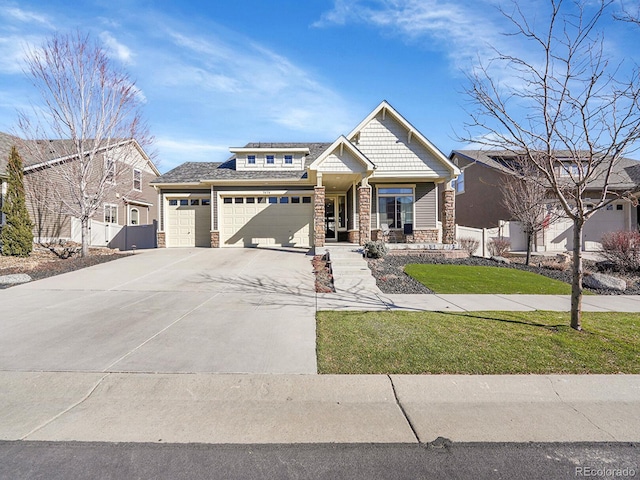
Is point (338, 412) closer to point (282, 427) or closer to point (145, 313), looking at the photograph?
point (282, 427)

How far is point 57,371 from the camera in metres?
4.38

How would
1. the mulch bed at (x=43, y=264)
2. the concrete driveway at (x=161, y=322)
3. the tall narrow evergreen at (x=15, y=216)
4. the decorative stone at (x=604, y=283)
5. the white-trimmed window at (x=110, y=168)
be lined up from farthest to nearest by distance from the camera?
the white-trimmed window at (x=110, y=168)
the tall narrow evergreen at (x=15, y=216)
the mulch bed at (x=43, y=264)
the decorative stone at (x=604, y=283)
the concrete driveway at (x=161, y=322)

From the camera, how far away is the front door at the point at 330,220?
2021cm

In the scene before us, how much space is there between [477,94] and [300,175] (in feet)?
42.8

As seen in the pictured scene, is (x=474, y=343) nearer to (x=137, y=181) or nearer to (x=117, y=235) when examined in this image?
(x=117, y=235)

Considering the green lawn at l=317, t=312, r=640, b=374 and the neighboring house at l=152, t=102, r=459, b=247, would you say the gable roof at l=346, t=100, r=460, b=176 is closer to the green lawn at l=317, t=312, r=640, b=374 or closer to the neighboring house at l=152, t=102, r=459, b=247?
the neighboring house at l=152, t=102, r=459, b=247

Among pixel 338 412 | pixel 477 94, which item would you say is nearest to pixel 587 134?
pixel 477 94

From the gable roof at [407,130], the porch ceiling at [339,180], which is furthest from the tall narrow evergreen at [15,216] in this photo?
the gable roof at [407,130]

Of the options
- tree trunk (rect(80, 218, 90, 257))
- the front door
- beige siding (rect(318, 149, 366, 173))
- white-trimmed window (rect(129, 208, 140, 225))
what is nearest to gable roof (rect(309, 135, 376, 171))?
beige siding (rect(318, 149, 366, 173))

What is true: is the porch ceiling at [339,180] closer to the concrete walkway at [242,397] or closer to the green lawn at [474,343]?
the green lawn at [474,343]

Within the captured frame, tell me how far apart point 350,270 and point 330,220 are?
9141 mm

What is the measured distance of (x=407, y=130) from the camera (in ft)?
56.4

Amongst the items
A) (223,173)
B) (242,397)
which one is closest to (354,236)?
(223,173)

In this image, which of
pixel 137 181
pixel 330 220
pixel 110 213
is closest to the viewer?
pixel 330 220
